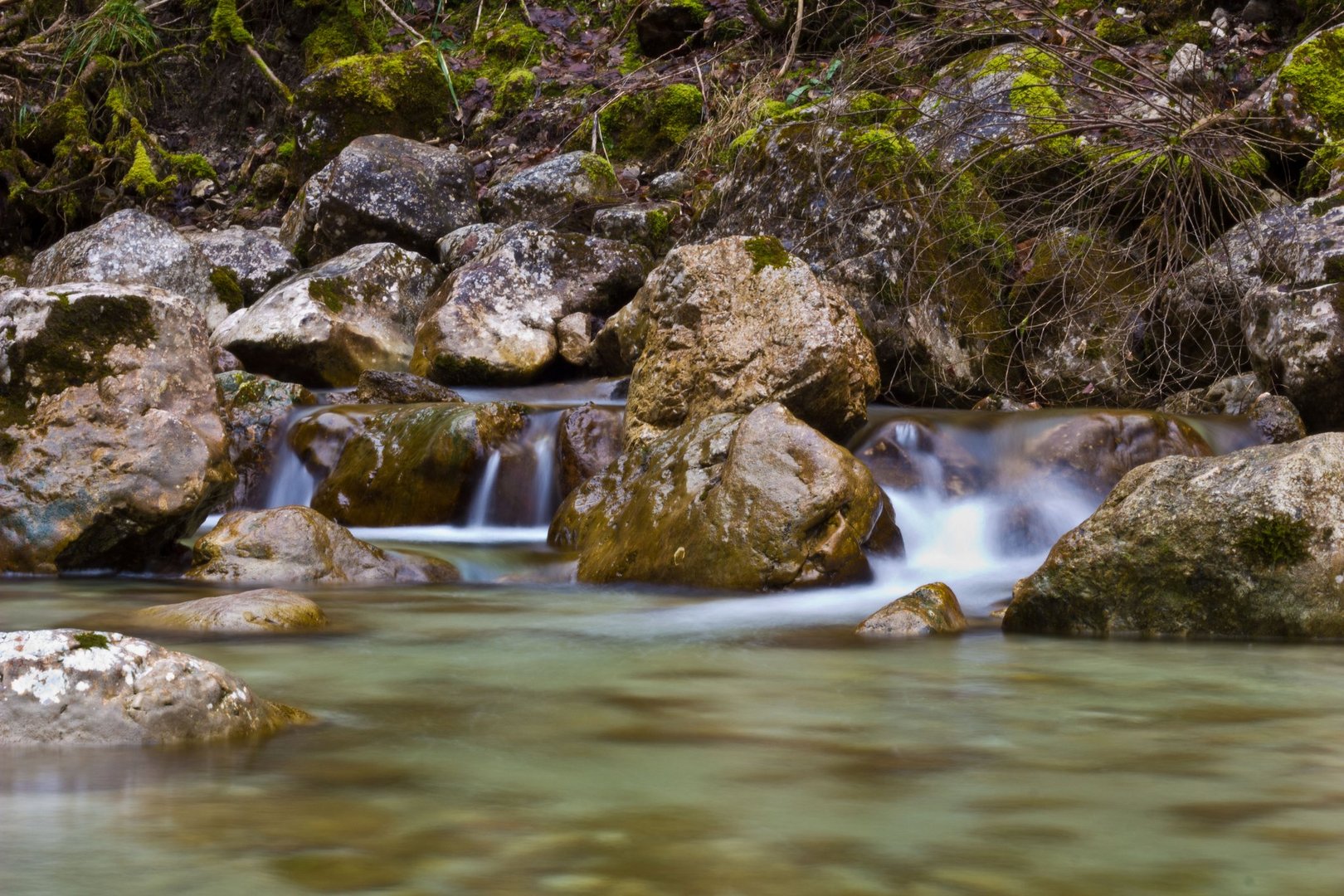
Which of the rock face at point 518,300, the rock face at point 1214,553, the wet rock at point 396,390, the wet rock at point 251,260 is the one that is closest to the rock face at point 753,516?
the rock face at point 1214,553

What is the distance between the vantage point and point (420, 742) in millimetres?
2729

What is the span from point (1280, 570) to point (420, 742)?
2.82 m

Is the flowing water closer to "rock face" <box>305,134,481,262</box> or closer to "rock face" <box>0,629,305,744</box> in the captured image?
"rock face" <box>0,629,305,744</box>

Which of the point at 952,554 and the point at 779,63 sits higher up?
the point at 779,63

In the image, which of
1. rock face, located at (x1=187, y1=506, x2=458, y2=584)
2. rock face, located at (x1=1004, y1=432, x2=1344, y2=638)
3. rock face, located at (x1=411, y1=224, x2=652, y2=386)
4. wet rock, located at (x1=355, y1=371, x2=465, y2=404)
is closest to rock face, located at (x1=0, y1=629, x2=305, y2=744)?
rock face, located at (x1=1004, y1=432, x2=1344, y2=638)

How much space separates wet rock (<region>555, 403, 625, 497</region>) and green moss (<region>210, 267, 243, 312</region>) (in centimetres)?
521

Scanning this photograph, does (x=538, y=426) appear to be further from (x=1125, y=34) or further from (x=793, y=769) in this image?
(x=1125, y=34)

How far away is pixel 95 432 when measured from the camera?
220 inches

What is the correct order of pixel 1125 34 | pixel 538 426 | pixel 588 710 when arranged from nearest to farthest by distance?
pixel 588 710
pixel 538 426
pixel 1125 34

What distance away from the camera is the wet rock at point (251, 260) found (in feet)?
39.4

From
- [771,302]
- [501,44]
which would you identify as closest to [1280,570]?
[771,302]

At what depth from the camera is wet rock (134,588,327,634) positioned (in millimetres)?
4242

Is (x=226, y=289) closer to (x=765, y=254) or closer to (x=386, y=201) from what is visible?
(x=386, y=201)

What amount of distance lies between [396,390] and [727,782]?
676 cm
